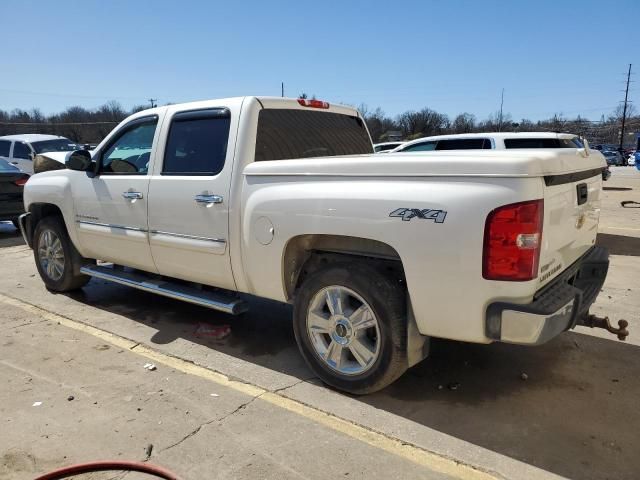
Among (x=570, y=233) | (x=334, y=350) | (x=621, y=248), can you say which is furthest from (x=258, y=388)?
(x=621, y=248)

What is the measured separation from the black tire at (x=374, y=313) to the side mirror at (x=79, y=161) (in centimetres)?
283

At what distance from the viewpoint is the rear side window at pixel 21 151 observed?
14.7 metres

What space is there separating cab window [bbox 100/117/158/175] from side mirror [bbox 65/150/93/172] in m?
0.13

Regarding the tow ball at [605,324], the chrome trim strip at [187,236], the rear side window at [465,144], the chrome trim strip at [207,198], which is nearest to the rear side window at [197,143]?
the chrome trim strip at [207,198]

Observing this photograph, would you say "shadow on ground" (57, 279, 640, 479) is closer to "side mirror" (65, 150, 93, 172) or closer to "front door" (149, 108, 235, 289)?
"front door" (149, 108, 235, 289)

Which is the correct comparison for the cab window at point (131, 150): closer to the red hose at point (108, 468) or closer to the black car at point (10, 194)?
the red hose at point (108, 468)

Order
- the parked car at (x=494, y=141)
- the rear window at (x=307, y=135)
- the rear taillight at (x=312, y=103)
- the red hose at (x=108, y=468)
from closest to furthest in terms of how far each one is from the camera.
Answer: the red hose at (x=108, y=468), the rear window at (x=307, y=135), the rear taillight at (x=312, y=103), the parked car at (x=494, y=141)

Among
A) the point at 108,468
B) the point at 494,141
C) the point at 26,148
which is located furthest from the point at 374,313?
the point at 26,148

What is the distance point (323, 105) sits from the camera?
484 centimetres

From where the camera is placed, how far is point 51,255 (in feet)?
19.9

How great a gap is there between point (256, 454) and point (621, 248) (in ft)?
25.3

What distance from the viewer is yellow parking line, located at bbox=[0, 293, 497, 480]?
9.16 feet

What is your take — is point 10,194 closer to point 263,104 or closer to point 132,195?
point 132,195

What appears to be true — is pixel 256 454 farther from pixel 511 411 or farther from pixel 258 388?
pixel 511 411
